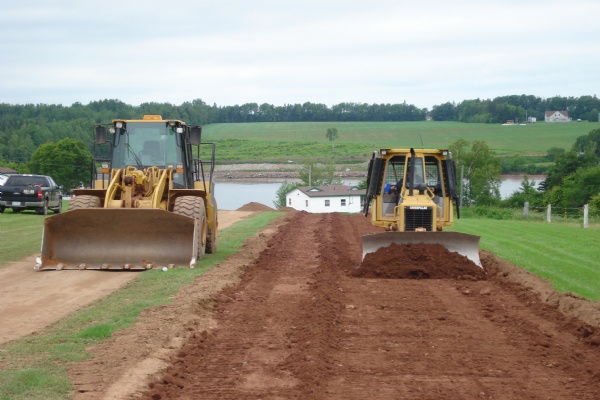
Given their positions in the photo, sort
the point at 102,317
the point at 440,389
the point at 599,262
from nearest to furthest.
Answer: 1. the point at 440,389
2. the point at 102,317
3. the point at 599,262

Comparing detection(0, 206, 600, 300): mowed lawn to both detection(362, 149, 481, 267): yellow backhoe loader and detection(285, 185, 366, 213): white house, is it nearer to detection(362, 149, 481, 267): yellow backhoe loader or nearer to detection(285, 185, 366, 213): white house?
detection(362, 149, 481, 267): yellow backhoe loader

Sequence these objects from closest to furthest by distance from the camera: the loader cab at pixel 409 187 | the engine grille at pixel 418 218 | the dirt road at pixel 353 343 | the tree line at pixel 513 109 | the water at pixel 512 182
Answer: the dirt road at pixel 353 343 → the engine grille at pixel 418 218 → the loader cab at pixel 409 187 → the water at pixel 512 182 → the tree line at pixel 513 109

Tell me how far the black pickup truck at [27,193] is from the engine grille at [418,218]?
2297cm

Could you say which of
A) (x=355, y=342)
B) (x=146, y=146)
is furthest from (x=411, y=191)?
(x=355, y=342)

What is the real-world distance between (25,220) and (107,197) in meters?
17.2

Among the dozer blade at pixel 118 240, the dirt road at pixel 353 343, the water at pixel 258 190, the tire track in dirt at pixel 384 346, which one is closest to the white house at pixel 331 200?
the water at pixel 258 190

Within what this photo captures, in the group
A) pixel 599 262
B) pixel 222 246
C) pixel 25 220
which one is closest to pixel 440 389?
pixel 599 262

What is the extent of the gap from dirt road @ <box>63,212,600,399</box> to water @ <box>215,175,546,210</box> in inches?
2567

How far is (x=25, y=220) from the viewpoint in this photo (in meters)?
33.4

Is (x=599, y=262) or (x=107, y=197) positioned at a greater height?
(x=107, y=197)

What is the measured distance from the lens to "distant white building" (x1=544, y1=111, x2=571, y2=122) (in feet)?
435

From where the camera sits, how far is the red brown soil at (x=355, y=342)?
7.93 meters

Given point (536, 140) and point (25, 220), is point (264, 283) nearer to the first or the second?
point (25, 220)

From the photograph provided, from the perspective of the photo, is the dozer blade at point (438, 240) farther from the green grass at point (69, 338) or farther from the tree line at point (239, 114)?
the tree line at point (239, 114)
